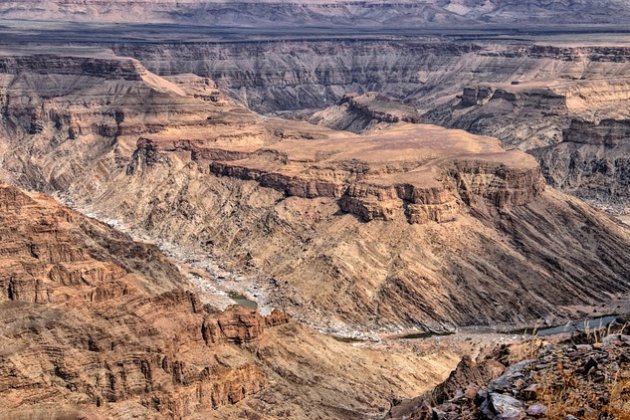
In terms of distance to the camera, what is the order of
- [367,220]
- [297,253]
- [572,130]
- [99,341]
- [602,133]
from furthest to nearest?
[572,130] < [602,133] < [367,220] < [297,253] < [99,341]

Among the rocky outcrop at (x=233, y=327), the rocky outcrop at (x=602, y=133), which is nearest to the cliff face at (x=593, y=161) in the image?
the rocky outcrop at (x=602, y=133)

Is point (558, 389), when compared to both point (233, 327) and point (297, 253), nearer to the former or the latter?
point (233, 327)

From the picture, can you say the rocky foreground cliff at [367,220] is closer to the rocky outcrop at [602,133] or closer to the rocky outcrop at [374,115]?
the rocky outcrop at [602,133]

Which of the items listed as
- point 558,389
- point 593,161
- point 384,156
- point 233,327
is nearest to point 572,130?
point 593,161

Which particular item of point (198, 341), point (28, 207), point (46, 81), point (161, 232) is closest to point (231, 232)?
point (161, 232)

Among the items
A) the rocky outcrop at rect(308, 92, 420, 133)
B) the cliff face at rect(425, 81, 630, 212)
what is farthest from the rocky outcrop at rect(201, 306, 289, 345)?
the rocky outcrop at rect(308, 92, 420, 133)
